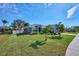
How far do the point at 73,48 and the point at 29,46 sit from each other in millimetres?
463

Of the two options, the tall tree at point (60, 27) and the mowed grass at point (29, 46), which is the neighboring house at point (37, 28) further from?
the tall tree at point (60, 27)

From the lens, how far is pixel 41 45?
9.48ft

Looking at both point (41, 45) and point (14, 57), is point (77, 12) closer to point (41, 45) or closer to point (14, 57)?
point (41, 45)

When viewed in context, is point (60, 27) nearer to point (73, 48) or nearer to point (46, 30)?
point (46, 30)

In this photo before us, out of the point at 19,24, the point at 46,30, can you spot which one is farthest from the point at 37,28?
the point at 19,24

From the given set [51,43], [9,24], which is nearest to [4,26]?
[9,24]

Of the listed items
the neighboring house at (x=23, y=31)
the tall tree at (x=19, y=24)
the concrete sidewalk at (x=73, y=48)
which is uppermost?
the tall tree at (x=19, y=24)

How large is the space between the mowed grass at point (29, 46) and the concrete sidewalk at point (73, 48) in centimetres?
3

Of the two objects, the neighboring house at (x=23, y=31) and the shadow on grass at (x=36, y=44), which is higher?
the neighboring house at (x=23, y=31)

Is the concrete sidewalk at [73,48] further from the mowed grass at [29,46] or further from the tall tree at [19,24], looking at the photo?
the tall tree at [19,24]

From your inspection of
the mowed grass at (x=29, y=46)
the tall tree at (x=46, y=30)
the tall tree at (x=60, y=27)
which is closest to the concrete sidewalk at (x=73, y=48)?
the mowed grass at (x=29, y=46)

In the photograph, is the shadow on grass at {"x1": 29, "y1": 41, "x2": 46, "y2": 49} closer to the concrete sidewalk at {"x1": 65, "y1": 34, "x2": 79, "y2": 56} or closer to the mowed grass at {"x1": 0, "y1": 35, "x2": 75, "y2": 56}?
the mowed grass at {"x1": 0, "y1": 35, "x2": 75, "y2": 56}

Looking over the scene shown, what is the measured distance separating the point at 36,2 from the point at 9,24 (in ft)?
1.21

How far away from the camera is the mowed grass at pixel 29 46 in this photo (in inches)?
Answer: 113
